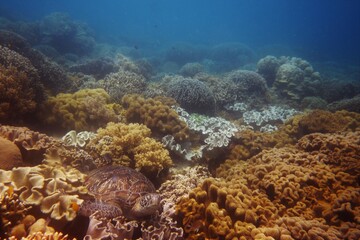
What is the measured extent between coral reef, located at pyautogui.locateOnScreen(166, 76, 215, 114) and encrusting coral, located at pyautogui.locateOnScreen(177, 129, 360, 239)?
4.72 meters

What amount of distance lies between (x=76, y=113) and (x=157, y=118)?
2.28 metres

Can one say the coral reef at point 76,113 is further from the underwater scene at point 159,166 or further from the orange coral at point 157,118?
the orange coral at point 157,118

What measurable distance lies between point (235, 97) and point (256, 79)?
7.74 ft

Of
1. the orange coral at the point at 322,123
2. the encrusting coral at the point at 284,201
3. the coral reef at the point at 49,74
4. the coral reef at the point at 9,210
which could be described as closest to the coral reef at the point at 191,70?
the coral reef at the point at 49,74

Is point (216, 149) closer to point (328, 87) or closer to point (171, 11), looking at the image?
point (328, 87)

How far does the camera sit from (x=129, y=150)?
593 centimetres

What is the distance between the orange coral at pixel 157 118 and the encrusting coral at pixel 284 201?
82.3 inches

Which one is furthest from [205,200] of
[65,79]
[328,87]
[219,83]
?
[328,87]

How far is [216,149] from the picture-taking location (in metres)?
6.96

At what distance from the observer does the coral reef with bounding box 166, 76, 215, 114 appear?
10094 mm

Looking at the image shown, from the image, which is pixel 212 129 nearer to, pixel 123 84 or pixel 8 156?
pixel 123 84

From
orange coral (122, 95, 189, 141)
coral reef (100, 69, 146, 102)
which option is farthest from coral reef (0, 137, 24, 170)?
coral reef (100, 69, 146, 102)

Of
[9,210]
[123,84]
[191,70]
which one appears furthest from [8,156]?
[191,70]

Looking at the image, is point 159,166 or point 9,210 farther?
point 159,166
